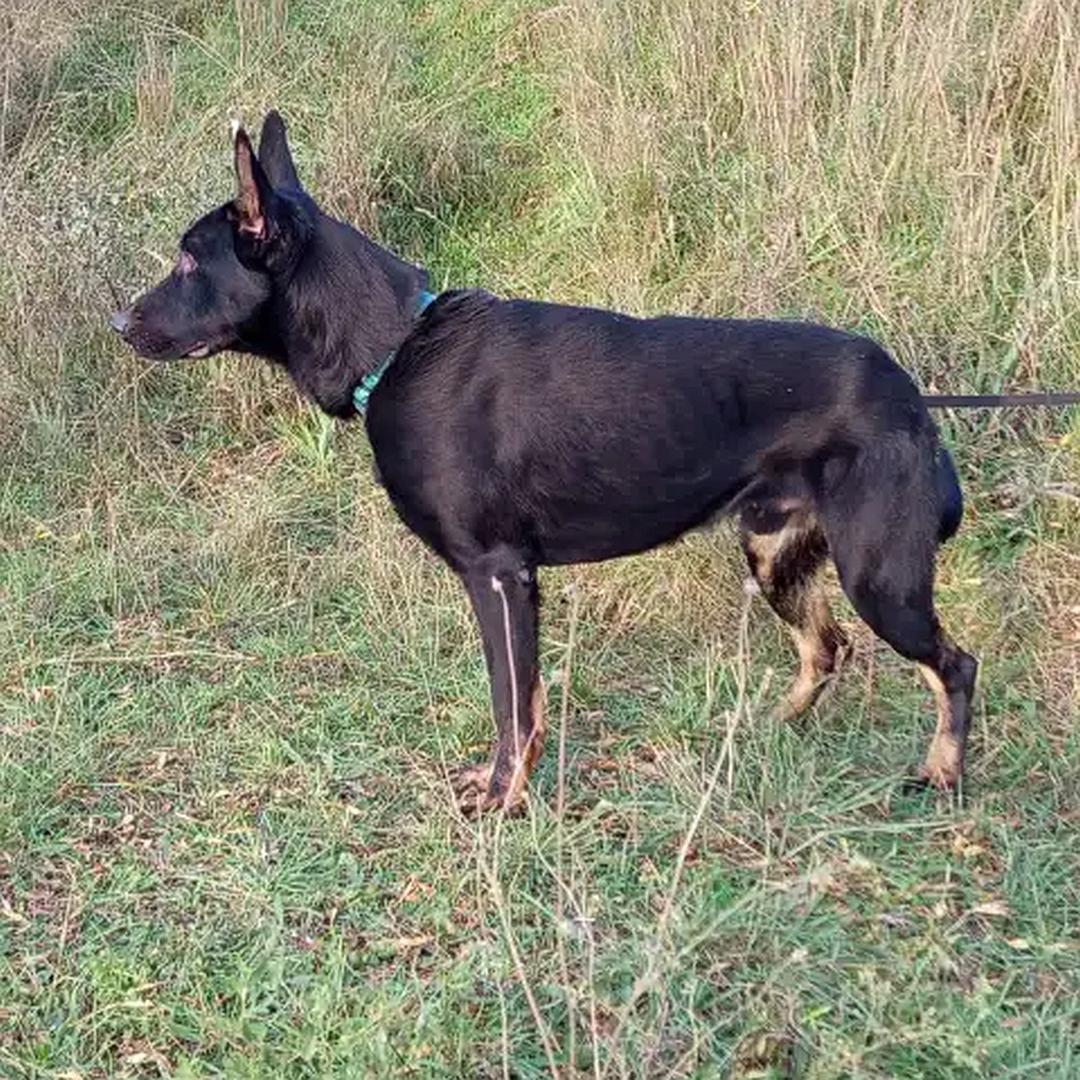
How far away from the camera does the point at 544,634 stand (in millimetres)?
4191

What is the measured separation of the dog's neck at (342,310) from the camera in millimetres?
3400

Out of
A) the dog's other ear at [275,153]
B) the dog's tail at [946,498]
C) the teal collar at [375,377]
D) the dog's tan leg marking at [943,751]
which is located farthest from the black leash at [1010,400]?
the dog's other ear at [275,153]

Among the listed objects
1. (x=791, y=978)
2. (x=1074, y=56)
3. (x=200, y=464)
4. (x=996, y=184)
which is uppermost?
(x=1074, y=56)

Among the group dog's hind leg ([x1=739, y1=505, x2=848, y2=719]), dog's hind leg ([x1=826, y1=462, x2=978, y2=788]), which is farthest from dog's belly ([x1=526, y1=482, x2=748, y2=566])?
dog's hind leg ([x1=826, y1=462, x2=978, y2=788])

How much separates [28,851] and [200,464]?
224cm

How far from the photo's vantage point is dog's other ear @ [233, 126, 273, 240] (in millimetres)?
3174

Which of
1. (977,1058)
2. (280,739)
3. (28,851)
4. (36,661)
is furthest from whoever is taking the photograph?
(36,661)

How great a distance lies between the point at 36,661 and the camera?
404 cm

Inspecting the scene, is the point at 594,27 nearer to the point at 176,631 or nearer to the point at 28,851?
the point at 176,631

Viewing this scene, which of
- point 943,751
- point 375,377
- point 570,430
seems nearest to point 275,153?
point 375,377

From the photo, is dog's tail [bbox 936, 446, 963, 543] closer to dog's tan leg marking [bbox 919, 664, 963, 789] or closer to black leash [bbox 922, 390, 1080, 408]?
black leash [bbox 922, 390, 1080, 408]

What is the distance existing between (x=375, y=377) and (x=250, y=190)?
539mm

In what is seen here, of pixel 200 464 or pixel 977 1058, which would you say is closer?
pixel 977 1058

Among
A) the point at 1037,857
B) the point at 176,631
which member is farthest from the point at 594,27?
the point at 1037,857
